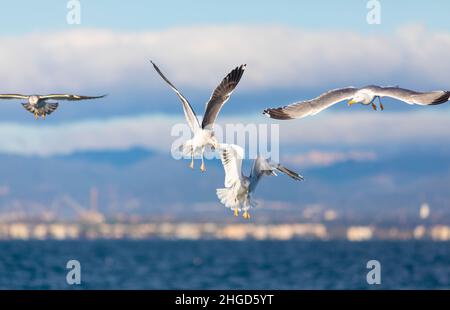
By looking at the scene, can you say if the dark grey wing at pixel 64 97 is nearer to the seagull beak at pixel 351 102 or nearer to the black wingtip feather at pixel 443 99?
→ the seagull beak at pixel 351 102

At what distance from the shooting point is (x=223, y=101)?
24.8 meters

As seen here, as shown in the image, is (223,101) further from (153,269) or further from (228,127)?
(153,269)

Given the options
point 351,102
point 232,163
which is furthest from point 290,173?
point 351,102

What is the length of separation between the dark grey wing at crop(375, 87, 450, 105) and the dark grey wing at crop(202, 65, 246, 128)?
2974 millimetres

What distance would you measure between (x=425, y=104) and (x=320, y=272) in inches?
6368

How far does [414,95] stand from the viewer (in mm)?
24938

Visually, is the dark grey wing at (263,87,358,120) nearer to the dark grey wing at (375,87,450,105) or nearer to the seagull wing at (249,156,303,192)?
the dark grey wing at (375,87,450,105)

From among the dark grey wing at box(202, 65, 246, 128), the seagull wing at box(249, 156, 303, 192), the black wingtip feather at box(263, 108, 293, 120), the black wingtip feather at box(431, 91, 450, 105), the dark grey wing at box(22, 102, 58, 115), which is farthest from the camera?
the dark grey wing at box(22, 102, 58, 115)

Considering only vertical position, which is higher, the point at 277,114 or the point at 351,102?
the point at 351,102

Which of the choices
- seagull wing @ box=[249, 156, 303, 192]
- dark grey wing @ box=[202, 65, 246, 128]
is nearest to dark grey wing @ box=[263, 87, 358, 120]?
seagull wing @ box=[249, 156, 303, 192]

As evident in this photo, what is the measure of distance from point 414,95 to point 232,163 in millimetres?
4382

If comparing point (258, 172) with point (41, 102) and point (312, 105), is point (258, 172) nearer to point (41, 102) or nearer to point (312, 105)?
point (312, 105)

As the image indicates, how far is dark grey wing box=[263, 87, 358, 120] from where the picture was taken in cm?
2419
